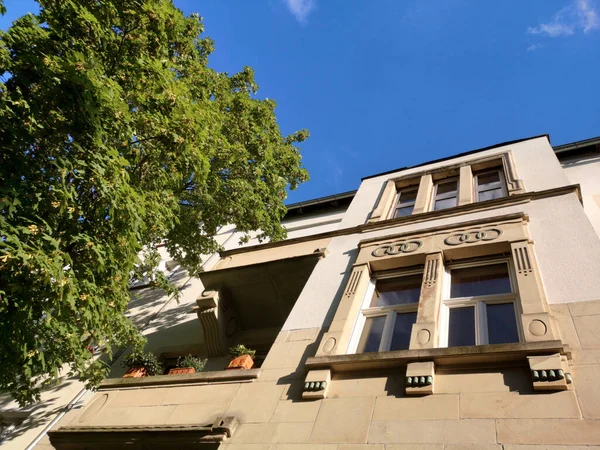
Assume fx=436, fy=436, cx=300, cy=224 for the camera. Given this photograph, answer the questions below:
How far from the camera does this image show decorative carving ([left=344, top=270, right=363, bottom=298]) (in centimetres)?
788

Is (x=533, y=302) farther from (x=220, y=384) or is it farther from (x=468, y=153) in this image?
(x=468, y=153)

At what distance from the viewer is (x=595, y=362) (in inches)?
195

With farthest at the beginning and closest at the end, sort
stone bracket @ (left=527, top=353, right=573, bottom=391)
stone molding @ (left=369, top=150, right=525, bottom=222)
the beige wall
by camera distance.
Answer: stone molding @ (left=369, top=150, right=525, bottom=222)
stone bracket @ (left=527, top=353, right=573, bottom=391)
the beige wall

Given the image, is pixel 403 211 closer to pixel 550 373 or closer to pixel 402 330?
pixel 402 330

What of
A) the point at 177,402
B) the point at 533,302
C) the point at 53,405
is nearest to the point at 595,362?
the point at 533,302

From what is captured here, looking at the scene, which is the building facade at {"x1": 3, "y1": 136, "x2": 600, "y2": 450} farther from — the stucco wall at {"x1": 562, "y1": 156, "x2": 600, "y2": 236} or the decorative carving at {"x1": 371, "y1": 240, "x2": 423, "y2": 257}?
the stucco wall at {"x1": 562, "y1": 156, "x2": 600, "y2": 236}

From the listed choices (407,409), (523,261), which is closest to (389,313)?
(523,261)

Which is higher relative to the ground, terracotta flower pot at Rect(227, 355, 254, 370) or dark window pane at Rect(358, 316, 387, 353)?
dark window pane at Rect(358, 316, 387, 353)

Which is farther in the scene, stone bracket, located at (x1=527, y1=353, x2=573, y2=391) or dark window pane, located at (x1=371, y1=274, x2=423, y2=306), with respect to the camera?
Result: dark window pane, located at (x1=371, y1=274, x2=423, y2=306)

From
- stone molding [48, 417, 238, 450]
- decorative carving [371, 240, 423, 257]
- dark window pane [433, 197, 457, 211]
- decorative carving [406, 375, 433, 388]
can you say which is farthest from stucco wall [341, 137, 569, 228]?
stone molding [48, 417, 238, 450]

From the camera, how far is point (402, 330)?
7020 millimetres

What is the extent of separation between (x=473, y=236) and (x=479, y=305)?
174 cm

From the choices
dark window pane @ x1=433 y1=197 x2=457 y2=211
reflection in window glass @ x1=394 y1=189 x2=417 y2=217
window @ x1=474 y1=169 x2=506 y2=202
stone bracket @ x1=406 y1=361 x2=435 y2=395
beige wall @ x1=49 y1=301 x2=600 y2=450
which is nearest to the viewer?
beige wall @ x1=49 y1=301 x2=600 y2=450

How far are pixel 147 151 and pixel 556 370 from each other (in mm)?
7265
